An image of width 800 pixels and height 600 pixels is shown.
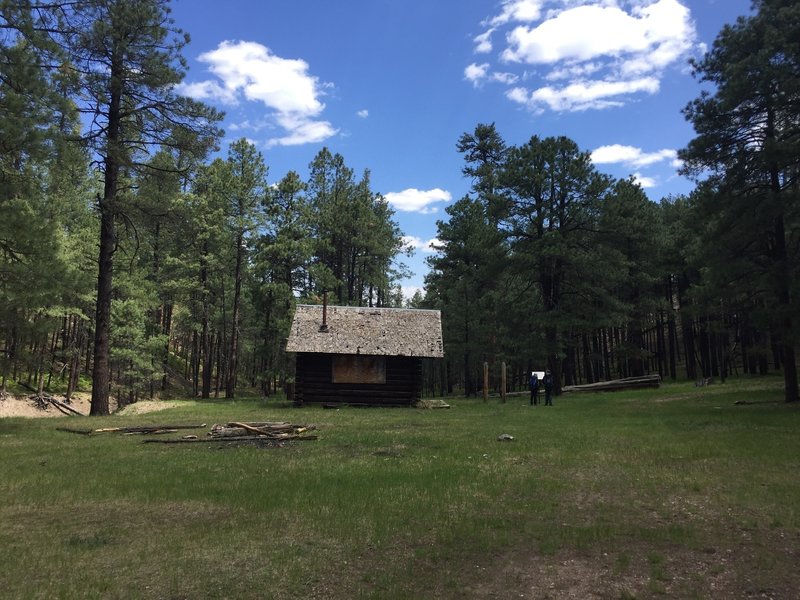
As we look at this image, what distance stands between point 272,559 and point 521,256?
92.6ft

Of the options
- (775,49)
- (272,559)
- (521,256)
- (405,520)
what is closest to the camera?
(272,559)

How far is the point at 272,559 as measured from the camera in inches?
222

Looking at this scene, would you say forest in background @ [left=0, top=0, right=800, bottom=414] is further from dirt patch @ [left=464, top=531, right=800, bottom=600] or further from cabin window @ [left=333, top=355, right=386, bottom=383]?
dirt patch @ [left=464, top=531, right=800, bottom=600]

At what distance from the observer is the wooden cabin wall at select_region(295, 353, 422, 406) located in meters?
28.5

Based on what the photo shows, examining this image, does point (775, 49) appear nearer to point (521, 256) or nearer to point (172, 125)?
point (521, 256)

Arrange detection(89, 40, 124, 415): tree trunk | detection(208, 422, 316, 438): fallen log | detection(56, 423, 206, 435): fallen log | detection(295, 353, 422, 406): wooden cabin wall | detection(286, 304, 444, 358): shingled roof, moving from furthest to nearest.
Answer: detection(295, 353, 422, 406): wooden cabin wall, detection(286, 304, 444, 358): shingled roof, detection(89, 40, 124, 415): tree trunk, detection(56, 423, 206, 435): fallen log, detection(208, 422, 316, 438): fallen log

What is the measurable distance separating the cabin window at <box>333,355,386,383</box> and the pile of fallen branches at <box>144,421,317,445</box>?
13370mm

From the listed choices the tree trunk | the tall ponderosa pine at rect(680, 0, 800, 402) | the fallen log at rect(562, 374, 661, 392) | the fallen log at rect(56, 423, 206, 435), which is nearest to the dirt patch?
the fallen log at rect(56, 423, 206, 435)

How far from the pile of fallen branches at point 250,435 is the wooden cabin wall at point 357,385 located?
44.0ft

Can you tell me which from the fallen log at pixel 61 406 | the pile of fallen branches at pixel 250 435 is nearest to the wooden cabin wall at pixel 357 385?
the pile of fallen branches at pixel 250 435

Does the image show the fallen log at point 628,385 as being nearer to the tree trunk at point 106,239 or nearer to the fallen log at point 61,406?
the tree trunk at point 106,239

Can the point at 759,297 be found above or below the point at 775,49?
below

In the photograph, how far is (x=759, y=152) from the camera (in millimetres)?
A: 18547

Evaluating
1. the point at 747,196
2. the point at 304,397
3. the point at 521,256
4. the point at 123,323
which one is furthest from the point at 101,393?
the point at 747,196
